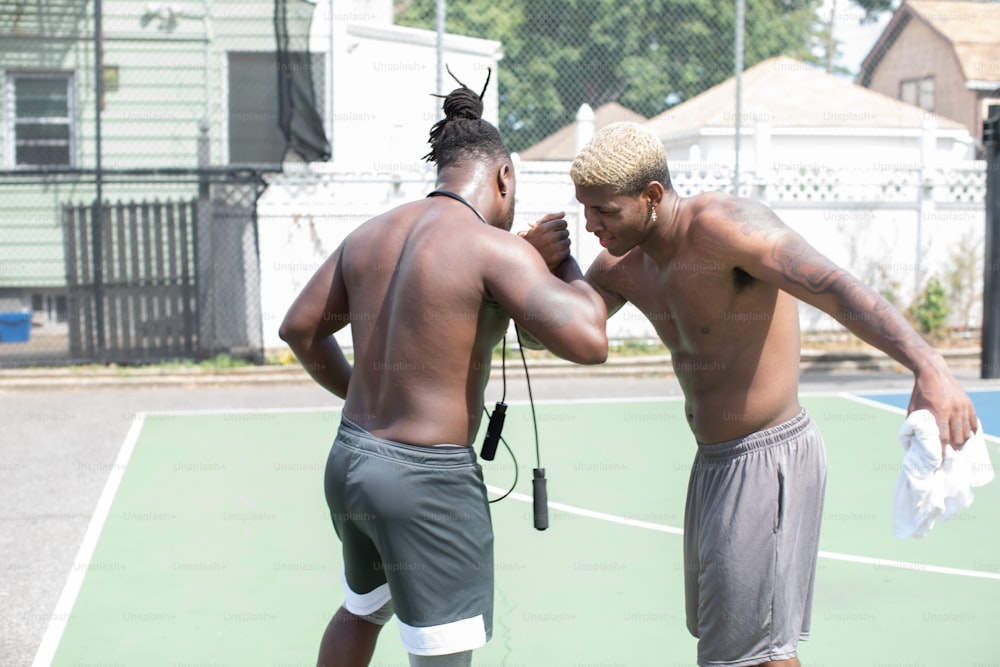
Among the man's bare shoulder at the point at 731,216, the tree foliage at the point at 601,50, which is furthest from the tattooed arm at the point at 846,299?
the tree foliage at the point at 601,50

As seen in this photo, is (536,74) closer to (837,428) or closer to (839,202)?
(839,202)

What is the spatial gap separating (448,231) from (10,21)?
1479cm

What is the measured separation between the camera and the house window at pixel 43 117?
16.1 m

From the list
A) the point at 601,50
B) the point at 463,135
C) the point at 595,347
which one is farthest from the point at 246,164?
the point at 595,347

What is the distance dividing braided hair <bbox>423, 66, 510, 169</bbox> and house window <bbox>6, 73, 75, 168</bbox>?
45.8 ft

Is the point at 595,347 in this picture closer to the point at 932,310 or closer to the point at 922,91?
the point at 932,310

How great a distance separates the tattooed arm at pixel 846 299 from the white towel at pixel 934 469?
33mm

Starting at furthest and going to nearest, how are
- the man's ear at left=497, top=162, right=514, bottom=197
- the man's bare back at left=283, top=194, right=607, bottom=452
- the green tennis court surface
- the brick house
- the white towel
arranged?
the brick house, the green tennis court surface, the man's ear at left=497, top=162, right=514, bottom=197, the man's bare back at left=283, top=194, right=607, bottom=452, the white towel

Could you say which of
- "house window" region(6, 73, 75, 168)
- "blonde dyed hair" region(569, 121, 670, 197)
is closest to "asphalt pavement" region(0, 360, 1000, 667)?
"blonde dyed hair" region(569, 121, 670, 197)

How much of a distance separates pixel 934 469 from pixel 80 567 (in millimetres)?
4719

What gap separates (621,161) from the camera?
346 centimetres

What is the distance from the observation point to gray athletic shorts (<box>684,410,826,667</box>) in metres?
3.46

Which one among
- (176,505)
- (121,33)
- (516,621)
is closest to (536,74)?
(121,33)

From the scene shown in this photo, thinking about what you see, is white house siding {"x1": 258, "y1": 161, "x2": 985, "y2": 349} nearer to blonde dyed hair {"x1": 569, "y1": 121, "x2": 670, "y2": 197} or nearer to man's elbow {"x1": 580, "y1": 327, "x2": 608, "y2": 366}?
blonde dyed hair {"x1": 569, "y1": 121, "x2": 670, "y2": 197}
